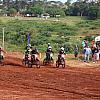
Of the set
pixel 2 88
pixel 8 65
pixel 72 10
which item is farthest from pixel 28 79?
pixel 72 10

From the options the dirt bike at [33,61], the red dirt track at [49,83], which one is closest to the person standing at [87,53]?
the red dirt track at [49,83]

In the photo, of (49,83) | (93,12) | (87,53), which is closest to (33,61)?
(87,53)

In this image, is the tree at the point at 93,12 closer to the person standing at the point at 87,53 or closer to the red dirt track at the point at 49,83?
the person standing at the point at 87,53

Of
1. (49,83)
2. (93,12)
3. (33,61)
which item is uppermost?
(93,12)

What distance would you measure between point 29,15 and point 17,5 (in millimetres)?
19135

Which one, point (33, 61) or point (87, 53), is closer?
point (33, 61)

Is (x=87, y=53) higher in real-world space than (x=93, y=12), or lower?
lower

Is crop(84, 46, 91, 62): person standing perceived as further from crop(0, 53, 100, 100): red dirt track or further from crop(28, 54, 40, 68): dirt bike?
crop(28, 54, 40, 68): dirt bike

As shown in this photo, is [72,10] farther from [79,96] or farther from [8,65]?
[79,96]

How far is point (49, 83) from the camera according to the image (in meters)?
16.9

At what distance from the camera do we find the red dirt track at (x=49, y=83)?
1389 centimetres

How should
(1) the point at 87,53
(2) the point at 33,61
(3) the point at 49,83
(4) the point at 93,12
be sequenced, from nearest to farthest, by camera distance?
(3) the point at 49,83 → (2) the point at 33,61 → (1) the point at 87,53 → (4) the point at 93,12

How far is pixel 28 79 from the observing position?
1797 centimetres

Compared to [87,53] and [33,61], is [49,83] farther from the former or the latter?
[87,53]
